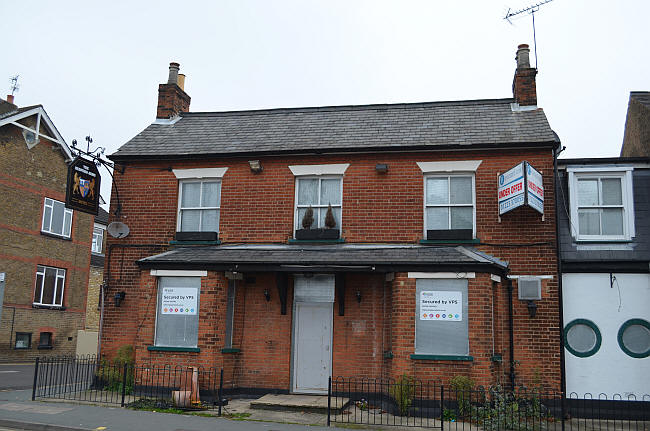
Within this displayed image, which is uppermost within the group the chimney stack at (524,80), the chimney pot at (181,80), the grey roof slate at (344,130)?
the chimney pot at (181,80)

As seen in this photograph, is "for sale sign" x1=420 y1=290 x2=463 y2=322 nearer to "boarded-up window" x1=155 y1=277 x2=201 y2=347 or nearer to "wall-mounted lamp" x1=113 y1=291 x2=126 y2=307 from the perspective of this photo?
"boarded-up window" x1=155 y1=277 x2=201 y2=347

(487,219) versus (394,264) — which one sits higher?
(487,219)

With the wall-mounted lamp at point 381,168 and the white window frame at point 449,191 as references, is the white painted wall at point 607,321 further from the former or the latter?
the wall-mounted lamp at point 381,168

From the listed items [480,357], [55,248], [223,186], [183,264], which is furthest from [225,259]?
[55,248]

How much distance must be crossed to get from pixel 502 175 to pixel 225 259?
6.77 m

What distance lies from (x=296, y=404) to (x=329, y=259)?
3.21 m

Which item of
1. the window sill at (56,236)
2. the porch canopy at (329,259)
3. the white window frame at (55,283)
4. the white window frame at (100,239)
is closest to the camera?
the porch canopy at (329,259)

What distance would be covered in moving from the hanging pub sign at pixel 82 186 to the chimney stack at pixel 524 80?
11452 mm

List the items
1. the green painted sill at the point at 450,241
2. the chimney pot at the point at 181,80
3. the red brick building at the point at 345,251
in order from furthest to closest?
the chimney pot at the point at 181,80, the green painted sill at the point at 450,241, the red brick building at the point at 345,251

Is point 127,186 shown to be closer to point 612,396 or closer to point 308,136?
point 308,136

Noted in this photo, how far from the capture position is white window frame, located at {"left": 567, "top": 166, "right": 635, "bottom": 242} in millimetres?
13070

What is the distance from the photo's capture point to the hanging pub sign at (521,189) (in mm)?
12180

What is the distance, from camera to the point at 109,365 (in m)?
13.8

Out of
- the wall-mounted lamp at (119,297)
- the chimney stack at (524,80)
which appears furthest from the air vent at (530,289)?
Answer: the wall-mounted lamp at (119,297)
